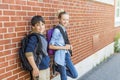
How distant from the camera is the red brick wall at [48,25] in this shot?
13.6ft

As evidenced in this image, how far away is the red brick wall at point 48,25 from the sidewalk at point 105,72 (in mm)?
497

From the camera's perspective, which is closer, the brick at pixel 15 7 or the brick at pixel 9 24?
the brick at pixel 9 24

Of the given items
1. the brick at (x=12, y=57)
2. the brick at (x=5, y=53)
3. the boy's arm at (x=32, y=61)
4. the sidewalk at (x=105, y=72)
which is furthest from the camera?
the sidewalk at (x=105, y=72)

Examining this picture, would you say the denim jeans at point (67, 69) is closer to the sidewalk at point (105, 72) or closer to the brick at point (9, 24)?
the brick at point (9, 24)

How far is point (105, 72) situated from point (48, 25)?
3.49 m

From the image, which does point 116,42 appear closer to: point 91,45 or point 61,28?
point 91,45

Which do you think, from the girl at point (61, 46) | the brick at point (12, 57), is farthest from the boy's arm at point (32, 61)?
the girl at point (61, 46)

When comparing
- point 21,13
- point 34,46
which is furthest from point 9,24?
point 34,46

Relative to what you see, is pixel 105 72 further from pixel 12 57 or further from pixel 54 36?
pixel 12 57

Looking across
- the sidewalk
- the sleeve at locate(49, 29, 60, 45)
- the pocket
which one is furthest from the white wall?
the pocket

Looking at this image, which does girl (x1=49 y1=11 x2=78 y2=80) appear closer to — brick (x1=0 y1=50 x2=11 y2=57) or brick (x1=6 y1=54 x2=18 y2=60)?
brick (x1=6 y1=54 x2=18 y2=60)

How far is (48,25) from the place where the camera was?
572 cm

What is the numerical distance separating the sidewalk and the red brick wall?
50 centimetres

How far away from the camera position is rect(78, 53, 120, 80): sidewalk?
7.96 metres
